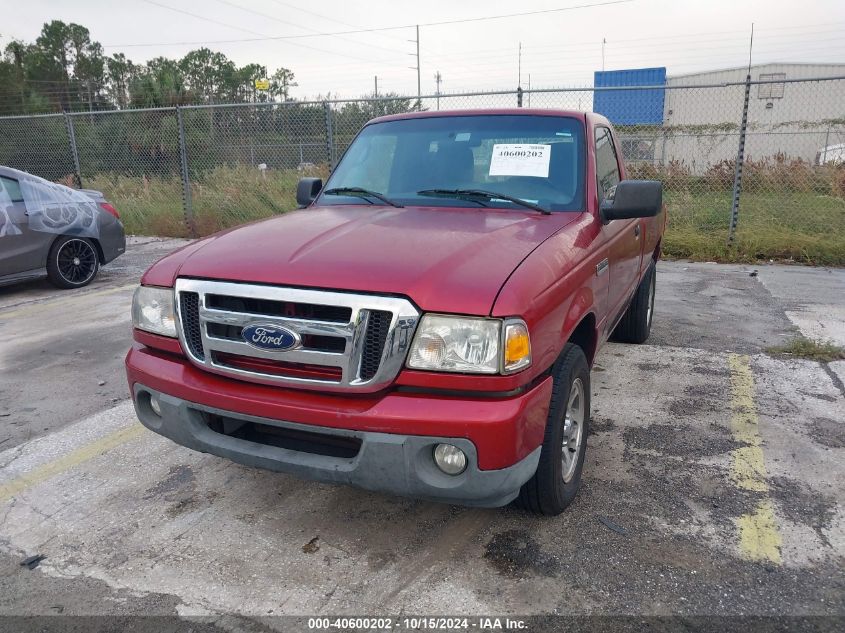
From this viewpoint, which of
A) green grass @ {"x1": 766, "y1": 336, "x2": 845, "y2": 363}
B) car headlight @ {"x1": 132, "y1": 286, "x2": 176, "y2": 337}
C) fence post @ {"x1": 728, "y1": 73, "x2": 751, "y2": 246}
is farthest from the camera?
fence post @ {"x1": 728, "y1": 73, "x2": 751, "y2": 246}

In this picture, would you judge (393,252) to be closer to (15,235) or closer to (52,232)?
(15,235)

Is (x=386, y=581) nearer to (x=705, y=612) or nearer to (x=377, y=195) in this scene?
(x=705, y=612)

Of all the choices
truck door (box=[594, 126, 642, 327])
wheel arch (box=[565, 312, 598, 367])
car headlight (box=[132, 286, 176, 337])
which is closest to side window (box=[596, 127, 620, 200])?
truck door (box=[594, 126, 642, 327])

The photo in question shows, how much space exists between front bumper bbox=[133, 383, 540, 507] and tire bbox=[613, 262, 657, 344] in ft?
10.3

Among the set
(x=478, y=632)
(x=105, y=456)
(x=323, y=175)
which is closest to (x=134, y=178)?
(x=323, y=175)

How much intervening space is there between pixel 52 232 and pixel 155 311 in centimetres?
582

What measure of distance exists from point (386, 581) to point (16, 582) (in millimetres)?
1455

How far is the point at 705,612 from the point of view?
91.7 inches

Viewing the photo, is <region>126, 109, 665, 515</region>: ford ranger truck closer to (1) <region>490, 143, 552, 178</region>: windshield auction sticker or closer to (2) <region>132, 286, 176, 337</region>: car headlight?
(2) <region>132, 286, 176, 337</region>: car headlight

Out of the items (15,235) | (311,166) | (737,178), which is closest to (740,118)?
(737,178)

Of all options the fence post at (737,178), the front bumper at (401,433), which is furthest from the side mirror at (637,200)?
the fence post at (737,178)

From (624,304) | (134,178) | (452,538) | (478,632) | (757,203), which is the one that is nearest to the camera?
(478,632)

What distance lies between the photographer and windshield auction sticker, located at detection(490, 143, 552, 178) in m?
3.49

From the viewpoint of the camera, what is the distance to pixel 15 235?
287 inches
